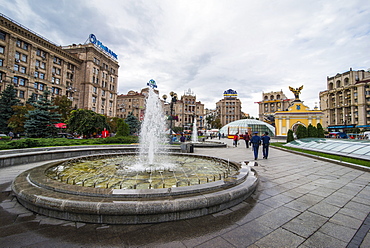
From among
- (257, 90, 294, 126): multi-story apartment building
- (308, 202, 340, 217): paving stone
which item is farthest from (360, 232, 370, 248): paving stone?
(257, 90, 294, 126): multi-story apartment building

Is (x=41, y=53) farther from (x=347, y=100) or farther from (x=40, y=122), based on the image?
(x=347, y=100)

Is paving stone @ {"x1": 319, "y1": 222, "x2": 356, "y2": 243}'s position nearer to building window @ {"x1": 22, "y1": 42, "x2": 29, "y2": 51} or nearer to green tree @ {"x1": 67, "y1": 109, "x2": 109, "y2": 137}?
green tree @ {"x1": 67, "y1": 109, "x2": 109, "y2": 137}

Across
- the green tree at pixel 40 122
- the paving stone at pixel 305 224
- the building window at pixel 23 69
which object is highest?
the building window at pixel 23 69

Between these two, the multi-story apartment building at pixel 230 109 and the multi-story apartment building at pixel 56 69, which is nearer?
the multi-story apartment building at pixel 56 69

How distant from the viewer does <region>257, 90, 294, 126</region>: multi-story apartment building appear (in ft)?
277

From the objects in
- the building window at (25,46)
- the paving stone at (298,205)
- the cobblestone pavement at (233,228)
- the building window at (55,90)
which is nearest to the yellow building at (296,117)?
the cobblestone pavement at (233,228)

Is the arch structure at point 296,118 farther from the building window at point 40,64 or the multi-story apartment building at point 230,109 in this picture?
the building window at point 40,64

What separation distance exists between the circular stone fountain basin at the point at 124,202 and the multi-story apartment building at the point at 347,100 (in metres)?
65.8

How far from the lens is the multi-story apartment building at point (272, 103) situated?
84525 mm

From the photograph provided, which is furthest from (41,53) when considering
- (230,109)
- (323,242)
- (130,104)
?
(230,109)

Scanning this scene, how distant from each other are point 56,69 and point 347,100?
84657mm

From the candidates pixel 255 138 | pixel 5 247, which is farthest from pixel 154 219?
pixel 255 138

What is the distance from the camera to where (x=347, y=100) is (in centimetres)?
5688

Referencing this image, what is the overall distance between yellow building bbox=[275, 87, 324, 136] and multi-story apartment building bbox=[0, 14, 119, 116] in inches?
1810
